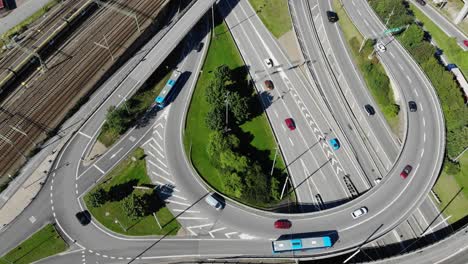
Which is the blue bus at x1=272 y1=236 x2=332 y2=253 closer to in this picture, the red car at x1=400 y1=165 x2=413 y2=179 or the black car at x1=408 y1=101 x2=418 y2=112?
the red car at x1=400 y1=165 x2=413 y2=179

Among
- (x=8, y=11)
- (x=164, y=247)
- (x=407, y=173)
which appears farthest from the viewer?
(x=8, y=11)

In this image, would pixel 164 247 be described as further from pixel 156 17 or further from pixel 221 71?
pixel 156 17

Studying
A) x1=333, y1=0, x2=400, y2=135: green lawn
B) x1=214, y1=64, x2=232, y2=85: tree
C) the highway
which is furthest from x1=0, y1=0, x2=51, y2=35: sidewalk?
x1=333, y1=0, x2=400, y2=135: green lawn

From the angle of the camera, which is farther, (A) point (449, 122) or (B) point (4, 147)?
(A) point (449, 122)

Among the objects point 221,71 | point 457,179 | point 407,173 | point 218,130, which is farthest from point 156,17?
point 457,179

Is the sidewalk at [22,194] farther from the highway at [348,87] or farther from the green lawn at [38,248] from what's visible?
the highway at [348,87]

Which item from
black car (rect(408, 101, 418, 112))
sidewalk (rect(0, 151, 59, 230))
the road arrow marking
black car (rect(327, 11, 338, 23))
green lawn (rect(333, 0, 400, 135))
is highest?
black car (rect(327, 11, 338, 23))

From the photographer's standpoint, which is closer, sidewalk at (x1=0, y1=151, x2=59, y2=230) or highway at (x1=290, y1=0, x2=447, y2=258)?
sidewalk at (x1=0, y1=151, x2=59, y2=230)
